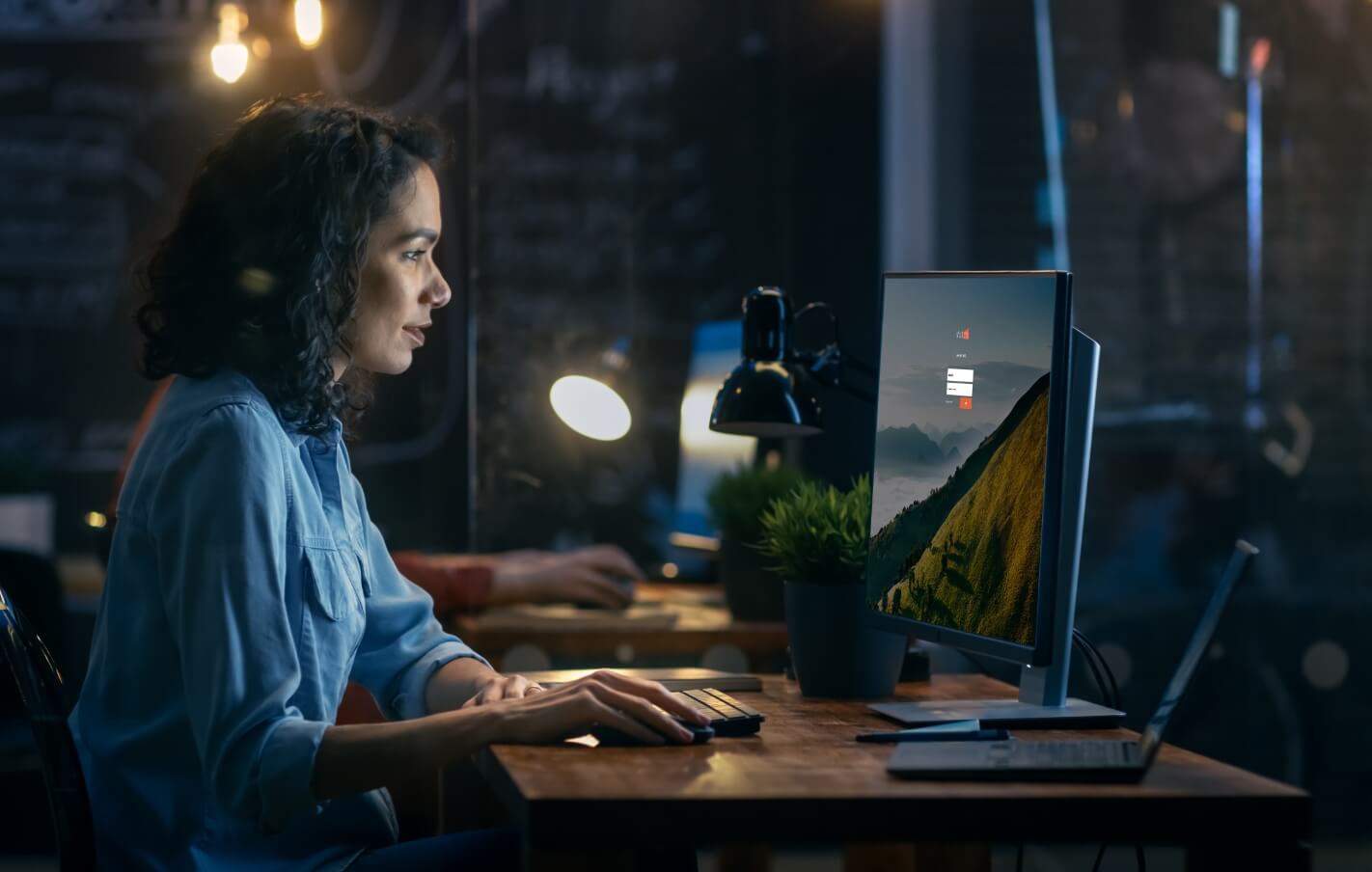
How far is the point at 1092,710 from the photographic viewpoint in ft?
4.99

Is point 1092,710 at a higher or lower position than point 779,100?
lower

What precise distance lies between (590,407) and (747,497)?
31.4 inches

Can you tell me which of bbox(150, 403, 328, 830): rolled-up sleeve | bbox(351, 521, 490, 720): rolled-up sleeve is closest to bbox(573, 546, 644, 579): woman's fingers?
bbox(351, 521, 490, 720): rolled-up sleeve

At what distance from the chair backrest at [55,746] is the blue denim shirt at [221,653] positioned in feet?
0.23

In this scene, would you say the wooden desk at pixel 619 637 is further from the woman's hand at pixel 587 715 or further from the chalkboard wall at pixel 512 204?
the woman's hand at pixel 587 715

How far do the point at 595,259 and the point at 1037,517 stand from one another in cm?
229

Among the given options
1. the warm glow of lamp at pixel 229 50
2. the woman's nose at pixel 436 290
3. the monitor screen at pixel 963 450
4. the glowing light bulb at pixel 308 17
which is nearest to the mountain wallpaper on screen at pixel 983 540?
the monitor screen at pixel 963 450

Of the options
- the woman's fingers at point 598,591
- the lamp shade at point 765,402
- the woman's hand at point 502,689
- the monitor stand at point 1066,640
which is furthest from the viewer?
the woman's fingers at point 598,591

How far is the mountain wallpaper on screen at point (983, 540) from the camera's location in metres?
1.39

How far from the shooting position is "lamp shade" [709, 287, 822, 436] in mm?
1966

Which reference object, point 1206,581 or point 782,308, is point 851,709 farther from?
point 1206,581

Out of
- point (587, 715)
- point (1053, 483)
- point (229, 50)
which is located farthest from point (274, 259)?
point (229, 50)

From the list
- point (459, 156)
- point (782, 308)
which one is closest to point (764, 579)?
point (782, 308)

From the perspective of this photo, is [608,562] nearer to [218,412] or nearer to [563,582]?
[563,582]
